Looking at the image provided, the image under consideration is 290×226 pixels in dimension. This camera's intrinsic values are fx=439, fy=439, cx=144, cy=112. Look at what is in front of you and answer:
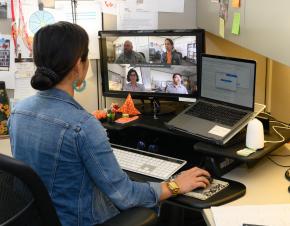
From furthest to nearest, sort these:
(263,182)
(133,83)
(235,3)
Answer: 1. (133,83)
2. (235,3)
3. (263,182)

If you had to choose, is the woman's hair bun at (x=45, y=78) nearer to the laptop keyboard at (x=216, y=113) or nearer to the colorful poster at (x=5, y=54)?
the laptop keyboard at (x=216, y=113)

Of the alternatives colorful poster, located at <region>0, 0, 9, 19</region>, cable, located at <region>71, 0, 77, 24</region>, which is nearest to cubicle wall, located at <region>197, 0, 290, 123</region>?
cable, located at <region>71, 0, 77, 24</region>

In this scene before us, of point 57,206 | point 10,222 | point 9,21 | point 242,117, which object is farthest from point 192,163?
point 9,21

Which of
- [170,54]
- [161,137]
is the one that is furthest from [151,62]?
[161,137]

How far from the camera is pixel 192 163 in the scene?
1.86 metres

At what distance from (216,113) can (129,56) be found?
61 cm

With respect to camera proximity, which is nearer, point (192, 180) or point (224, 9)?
point (192, 180)

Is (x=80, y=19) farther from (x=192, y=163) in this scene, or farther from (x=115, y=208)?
(x=115, y=208)

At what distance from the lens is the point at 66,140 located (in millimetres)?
1263

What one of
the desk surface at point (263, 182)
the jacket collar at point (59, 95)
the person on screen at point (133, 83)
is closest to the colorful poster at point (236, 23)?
the desk surface at point (263, 182)

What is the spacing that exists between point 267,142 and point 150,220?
64cm

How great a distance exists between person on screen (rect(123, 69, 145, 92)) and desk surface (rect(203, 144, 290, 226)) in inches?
28.2

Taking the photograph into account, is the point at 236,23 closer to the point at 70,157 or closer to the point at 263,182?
the point at 263,182

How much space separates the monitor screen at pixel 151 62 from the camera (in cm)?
208
